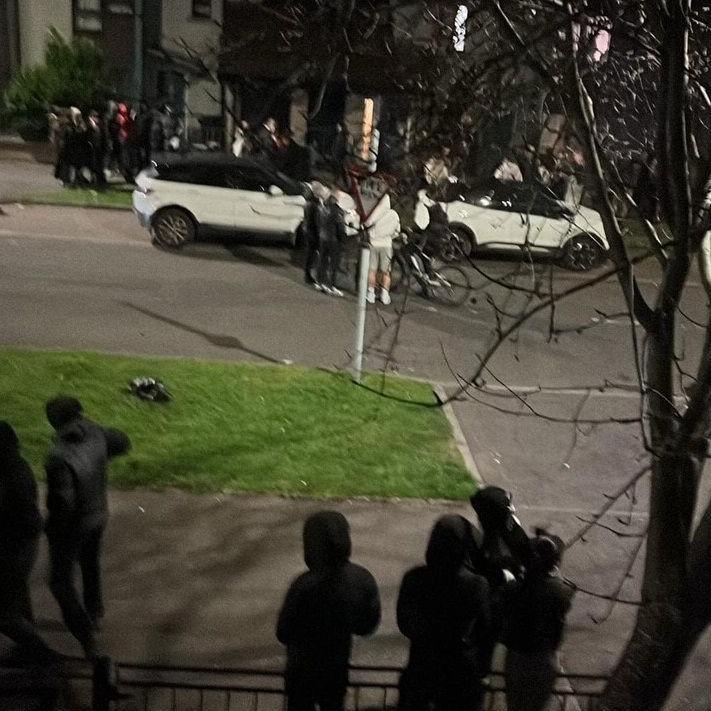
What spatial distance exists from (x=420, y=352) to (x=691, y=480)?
22.6 feet

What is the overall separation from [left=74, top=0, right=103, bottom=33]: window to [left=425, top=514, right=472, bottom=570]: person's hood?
29.0m

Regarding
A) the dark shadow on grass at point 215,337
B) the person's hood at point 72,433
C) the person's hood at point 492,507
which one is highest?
the person's hood at point 72,433

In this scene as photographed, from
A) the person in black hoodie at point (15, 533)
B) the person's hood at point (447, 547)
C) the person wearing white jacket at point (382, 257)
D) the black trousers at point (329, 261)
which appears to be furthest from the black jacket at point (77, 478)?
the black trousers at point (329, 261)

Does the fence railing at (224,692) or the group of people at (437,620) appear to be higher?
the group of people at (437,620)

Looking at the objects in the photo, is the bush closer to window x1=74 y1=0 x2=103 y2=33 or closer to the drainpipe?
the drainpipe

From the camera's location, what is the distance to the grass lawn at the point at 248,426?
6.89 meters

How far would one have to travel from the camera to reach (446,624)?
12.2 ft

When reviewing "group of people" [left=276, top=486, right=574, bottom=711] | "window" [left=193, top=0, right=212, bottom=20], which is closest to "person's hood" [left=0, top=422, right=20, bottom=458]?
A: "group of people" [left=276, top=486, right=574, bottom=711]

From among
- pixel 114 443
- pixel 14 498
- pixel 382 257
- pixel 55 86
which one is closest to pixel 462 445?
pixel 114 443

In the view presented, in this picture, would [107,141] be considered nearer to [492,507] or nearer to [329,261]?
[329,261]

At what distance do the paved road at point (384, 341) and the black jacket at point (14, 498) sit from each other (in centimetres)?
109

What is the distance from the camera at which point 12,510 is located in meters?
4.15

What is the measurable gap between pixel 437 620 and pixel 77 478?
6.37 feet

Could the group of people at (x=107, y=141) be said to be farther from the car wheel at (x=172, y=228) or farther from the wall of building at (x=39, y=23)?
the wall of building at (x=39, y=23)
